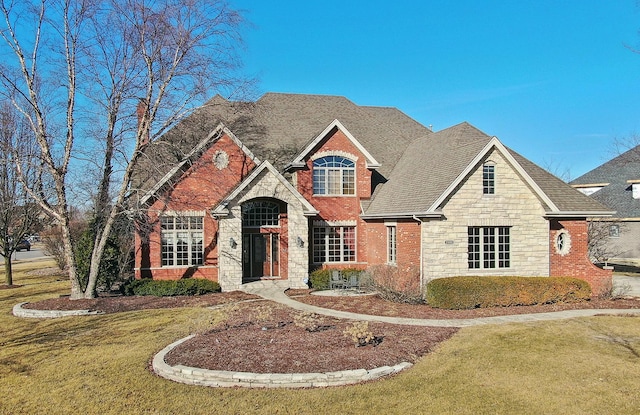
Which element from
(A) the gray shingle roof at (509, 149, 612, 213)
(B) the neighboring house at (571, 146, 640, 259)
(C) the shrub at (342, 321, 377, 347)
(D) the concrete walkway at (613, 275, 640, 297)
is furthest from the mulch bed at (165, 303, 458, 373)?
(B) the neighboring house at (571, 146, 640, 259)

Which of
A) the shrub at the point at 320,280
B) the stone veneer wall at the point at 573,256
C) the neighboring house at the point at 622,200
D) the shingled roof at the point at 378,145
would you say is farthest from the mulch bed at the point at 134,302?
the neighboring house at the point at 622,200

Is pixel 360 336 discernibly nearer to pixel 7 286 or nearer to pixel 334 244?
pixel 334 244

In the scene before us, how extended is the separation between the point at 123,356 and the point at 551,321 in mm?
12106

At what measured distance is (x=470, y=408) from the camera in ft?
24.9

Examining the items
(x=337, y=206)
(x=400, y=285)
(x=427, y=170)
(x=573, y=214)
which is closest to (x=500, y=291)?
(x=400, y=285)

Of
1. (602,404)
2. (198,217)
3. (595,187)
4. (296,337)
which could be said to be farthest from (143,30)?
(595,187)

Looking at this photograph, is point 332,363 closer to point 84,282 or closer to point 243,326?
point 243,326

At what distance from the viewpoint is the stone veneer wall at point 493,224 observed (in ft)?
56.4

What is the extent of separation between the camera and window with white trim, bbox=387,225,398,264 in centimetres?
1977

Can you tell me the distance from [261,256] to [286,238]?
1546 millimetres

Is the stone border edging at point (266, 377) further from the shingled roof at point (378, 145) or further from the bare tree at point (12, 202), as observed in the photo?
the bare tree at point (12, 202)

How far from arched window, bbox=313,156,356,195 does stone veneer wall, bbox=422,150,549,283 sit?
6.53 m

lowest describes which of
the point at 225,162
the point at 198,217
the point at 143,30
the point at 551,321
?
the point at 551,321

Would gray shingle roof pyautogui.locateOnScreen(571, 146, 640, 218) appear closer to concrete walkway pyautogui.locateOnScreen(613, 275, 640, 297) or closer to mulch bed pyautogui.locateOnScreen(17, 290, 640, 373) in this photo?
concrete walkway pyautogui.locateOnScreen(613, 275, 640, 297)
